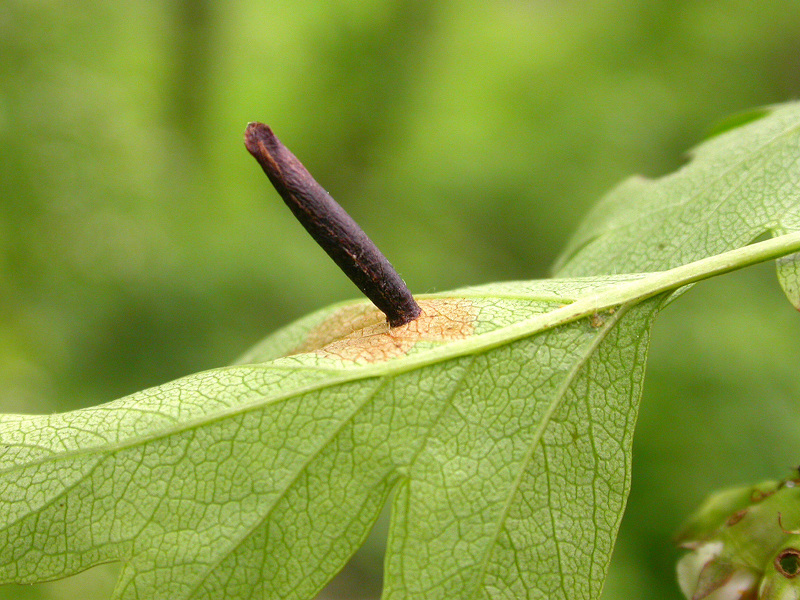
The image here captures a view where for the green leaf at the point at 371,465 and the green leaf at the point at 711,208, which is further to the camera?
the green leaf at the point at 711,208

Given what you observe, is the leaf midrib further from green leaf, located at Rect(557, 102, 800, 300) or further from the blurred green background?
the blurred green background

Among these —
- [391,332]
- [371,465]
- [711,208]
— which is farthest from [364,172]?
[371,465]

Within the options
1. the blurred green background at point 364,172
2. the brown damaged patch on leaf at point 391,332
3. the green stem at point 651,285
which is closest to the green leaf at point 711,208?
the green stem at point 651,285

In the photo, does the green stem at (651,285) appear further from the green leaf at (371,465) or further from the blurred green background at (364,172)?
the blurred green background at (364,172)

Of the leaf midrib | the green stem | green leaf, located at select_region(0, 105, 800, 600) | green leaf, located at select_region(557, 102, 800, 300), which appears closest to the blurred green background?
green leaf, located at select_region(0, 105, 800, 600)

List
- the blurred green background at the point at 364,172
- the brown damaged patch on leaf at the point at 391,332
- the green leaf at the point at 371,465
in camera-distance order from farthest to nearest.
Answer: the blurred green background at the point at 364,172
the brown damaged patch on leaf at the point at 391,332
the green leaf at the point at 371,465

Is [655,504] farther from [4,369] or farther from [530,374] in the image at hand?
[4,369]
